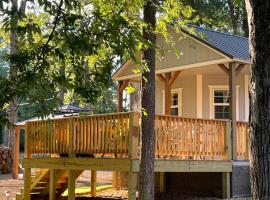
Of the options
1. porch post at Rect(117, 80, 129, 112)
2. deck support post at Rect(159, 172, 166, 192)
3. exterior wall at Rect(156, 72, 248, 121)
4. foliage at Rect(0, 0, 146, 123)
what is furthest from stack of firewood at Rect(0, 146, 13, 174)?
foliage at Rect(0, 0, 146, 123)

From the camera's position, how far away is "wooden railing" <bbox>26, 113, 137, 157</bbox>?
443 inches

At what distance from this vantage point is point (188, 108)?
16797 mm

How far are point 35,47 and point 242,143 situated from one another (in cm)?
913

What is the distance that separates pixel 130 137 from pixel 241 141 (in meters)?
4.35

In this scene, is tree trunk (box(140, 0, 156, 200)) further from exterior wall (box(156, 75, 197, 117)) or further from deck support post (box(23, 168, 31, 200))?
exterior wall (box(156, 75, 197, 117))

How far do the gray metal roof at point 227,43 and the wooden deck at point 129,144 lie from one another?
6.54 ft

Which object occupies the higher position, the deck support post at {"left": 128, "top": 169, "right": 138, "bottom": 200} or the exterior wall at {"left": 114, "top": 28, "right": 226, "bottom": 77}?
the exterior wall at {"left": 114, "top": 28, "right": 226, "bottom": 77}

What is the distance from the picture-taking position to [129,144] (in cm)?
1086

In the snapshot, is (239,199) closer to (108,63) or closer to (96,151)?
(96,151)

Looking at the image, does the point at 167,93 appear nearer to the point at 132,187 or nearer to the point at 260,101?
the point at 132,187

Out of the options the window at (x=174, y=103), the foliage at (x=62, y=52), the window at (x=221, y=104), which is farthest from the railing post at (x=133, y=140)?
the window at (x=174, y=103)

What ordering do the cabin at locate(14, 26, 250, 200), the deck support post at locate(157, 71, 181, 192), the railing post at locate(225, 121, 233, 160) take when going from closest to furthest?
the cabin at locate(14, 26, 250, 200) < the railing post at locate(225, 121, 233, 160) < the deck support post at locate(157, 71, 181, 192)

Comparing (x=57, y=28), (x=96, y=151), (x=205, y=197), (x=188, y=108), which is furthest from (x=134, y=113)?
(x=188, y=108)

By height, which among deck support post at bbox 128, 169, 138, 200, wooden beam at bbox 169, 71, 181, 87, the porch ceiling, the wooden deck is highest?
the porch ceiling
